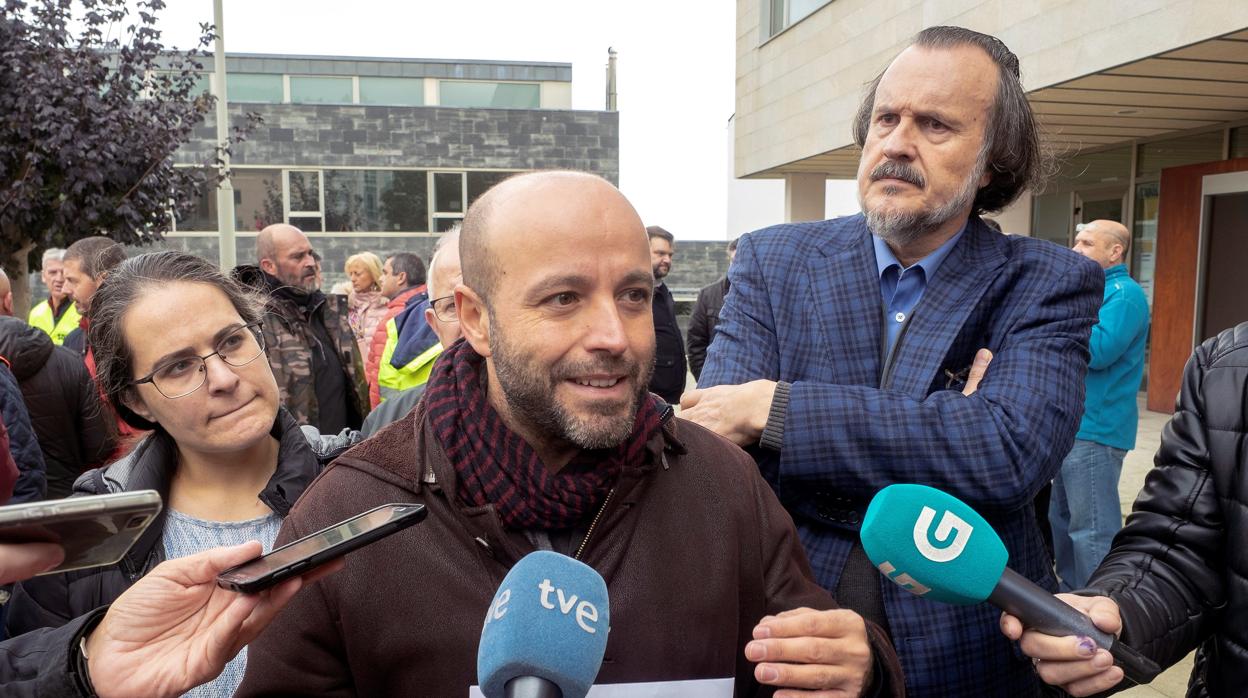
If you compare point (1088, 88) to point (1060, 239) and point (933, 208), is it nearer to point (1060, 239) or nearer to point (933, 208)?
point (1060, 239)

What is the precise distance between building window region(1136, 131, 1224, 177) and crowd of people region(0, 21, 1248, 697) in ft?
33.2

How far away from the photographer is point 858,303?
6.39ft

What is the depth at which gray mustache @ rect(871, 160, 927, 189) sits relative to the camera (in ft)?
6.33

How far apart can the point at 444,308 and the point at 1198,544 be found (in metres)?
2.71

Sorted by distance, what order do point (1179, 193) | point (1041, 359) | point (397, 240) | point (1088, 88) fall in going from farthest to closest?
1. point (397, 240)
2. point (1179, 193)
3. point (1088, 88)
4. point (1041, 359)

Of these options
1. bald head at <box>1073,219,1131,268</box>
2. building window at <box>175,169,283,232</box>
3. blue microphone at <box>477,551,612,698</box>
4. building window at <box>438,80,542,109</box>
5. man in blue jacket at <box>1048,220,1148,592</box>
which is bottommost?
man in blue jacket at <box>1048,220,1148,592</box>

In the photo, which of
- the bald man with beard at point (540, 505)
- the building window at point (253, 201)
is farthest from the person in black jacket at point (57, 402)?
the building window at point (253, 201)

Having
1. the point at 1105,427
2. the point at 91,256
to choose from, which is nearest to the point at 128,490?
the point at 91,256

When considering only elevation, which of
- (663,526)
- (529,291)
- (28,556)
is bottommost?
(663,526)

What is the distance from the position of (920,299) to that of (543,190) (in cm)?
85

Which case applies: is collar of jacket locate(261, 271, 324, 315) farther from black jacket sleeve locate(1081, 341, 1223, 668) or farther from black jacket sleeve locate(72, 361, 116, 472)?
black jacket sleeve locate(1081, 341, 1223, 668)

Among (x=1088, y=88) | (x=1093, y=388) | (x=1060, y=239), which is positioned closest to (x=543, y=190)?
(x=1093, y=388)

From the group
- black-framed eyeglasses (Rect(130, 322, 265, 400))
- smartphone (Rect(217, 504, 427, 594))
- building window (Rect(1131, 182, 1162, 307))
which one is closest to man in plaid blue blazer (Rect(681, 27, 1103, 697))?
smartphone (Rect(217, 504, 427, 594))

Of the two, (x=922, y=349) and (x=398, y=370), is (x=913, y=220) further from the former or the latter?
(x=398, y=370)
